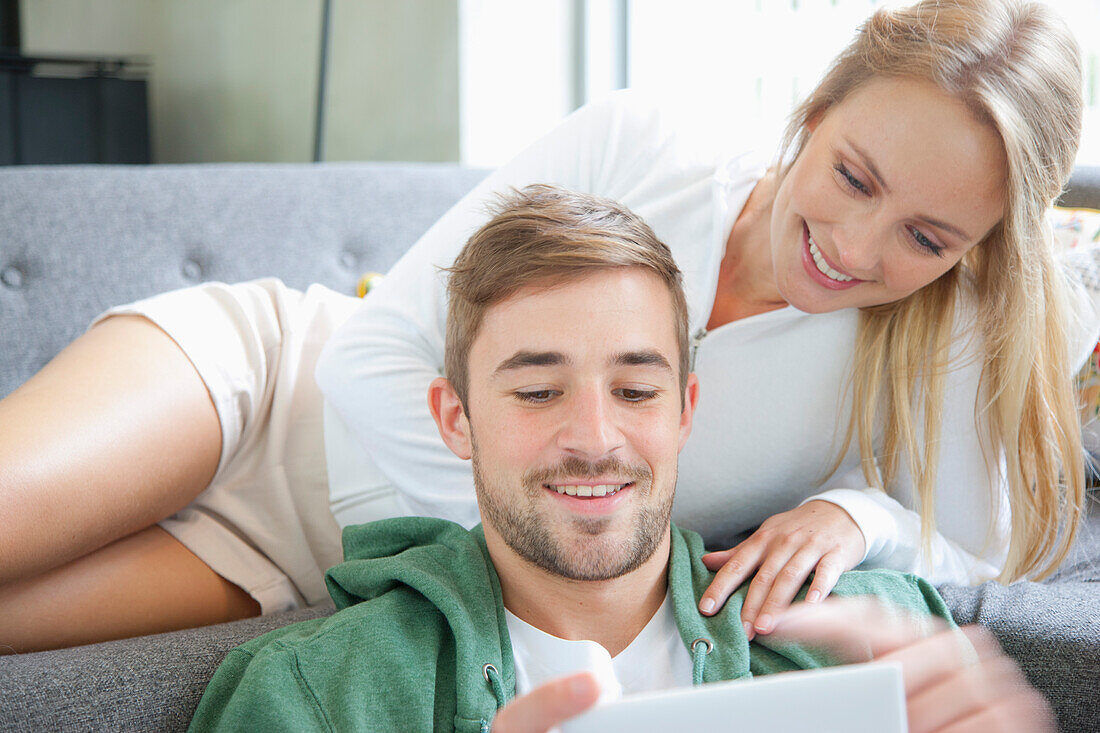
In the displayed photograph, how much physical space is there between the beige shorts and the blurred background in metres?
1.28

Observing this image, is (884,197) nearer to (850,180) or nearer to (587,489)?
(850,180)

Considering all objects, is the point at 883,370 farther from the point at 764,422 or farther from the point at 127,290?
the point at 127,290

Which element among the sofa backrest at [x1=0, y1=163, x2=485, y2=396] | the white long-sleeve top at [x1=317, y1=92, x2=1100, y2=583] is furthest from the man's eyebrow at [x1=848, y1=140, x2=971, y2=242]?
the sofa backrest at [x1=0, y1=163, x2=485, y2=396]

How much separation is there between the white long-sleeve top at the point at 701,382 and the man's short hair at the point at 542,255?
173mm

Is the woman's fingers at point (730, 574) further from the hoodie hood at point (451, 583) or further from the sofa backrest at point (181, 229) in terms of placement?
the sofa backrest at point (181, 229)

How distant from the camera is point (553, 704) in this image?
53 cm

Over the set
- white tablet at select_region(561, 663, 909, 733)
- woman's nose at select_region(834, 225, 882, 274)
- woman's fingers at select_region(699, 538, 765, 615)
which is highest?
woman's nose at select_region(834, 225, 882, 274)

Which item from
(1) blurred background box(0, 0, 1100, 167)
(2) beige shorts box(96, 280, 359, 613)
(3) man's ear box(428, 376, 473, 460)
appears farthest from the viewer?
(1) blurred background box(0, 0, 1100, 167)

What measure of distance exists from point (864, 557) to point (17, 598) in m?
0.90

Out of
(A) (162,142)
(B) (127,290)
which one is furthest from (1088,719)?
(A) (162,142)

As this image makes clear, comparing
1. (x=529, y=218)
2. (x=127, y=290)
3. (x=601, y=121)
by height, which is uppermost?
(x=601, y=121)

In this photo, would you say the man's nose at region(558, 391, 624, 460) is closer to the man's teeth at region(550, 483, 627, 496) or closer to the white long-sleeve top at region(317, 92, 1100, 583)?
the man's teeth at region(550, 483, 627, 496)

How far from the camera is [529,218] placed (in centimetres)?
99

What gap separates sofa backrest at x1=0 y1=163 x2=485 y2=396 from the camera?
1.51 m
